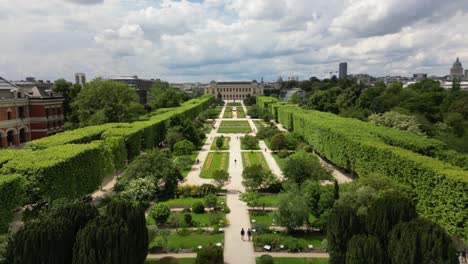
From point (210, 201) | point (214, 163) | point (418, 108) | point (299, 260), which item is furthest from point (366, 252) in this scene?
point (418, 108)

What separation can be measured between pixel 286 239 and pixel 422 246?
11.3 metres

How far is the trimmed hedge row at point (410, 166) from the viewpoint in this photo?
21578mm

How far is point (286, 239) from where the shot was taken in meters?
23.5

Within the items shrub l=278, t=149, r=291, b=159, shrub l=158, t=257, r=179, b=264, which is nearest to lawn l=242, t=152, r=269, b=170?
shrub l=278, t=149, r=291, b=159

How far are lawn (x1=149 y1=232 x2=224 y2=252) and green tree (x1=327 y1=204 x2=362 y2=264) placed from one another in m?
8.51

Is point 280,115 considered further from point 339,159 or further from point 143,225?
point 143,225

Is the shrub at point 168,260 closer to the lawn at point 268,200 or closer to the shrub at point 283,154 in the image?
the lawn at point 268,200

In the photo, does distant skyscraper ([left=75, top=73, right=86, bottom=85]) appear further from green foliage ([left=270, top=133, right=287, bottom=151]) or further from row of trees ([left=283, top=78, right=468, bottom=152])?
green foliage ([left=270, top=133, right=287, bottom=151])

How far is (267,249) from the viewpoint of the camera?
22.2 metres

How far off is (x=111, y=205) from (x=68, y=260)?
2.94m

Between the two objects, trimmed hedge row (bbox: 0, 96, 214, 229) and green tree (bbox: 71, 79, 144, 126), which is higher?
green tree (bbox: 71, 79, 144, 126)

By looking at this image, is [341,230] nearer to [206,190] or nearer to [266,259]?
[266,259]

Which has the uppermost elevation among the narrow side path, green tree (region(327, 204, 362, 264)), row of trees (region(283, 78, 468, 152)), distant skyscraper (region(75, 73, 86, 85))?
distant skyscraper (region(75, 73, 86, 85))

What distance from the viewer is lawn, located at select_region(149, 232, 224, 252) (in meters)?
22.6
